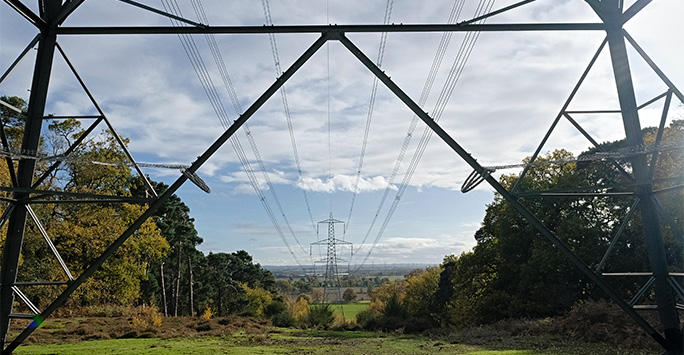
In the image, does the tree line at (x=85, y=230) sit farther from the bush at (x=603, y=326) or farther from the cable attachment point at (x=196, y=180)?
the bush at (x=603, y=326)

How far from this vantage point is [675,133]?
20797 millimetres

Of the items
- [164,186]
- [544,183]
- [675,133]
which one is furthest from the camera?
[164,186]

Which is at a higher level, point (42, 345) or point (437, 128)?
point (437, 128)

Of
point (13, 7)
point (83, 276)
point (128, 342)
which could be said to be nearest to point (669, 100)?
point (83, 276)

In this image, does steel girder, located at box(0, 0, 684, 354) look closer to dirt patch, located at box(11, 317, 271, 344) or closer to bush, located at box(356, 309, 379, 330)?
dirt patch, located at box(11, 317, 271, 344)

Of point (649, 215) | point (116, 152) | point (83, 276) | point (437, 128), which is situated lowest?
point (83, 276)

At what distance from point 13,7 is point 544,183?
1106 inches

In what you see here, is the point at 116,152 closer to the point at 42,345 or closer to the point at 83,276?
the point at 42,345

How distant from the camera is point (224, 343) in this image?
18.0 metres

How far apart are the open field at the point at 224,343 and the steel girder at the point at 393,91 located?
5.72m

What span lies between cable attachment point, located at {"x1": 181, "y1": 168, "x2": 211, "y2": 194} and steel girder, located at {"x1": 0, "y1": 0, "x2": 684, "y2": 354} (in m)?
0.06

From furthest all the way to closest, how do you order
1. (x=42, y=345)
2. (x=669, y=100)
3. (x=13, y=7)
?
(x=42, y=345)
(x=669, y=100)
(x=13, y=7)

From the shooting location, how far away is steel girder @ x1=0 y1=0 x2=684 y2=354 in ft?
28.1

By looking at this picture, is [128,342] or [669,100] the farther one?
[128,342]
